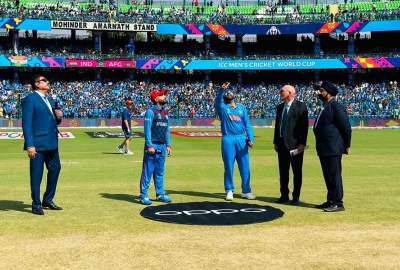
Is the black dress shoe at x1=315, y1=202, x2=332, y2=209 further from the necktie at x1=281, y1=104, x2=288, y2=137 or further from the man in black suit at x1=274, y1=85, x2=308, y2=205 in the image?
the necktie at x1=281, y1=104, x2=288, y2=137

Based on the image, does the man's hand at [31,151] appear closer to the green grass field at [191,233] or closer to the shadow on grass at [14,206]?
the green grass field at [191,233]

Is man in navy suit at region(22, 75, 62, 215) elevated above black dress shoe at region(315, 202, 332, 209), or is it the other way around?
man in navy suit at region(22, 75, 62, 215)

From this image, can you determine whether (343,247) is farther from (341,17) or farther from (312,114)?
(341,17)

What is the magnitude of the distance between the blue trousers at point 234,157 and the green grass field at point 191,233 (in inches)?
18.6

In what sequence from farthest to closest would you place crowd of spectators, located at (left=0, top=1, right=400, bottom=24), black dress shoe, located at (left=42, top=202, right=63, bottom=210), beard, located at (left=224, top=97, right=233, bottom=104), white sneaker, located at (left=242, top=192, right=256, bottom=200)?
1. crowd of spectators, located at (left=0, top=1, right=400, bottom=24)
2. beard, located at (left=224, top=97, right=233, bottom=104)
3. white sneaker, located at (left=242, top=192, right=256, bottom=200)
4. black dress shoe, located at (left=42, top=202, right=63, bottom=210)

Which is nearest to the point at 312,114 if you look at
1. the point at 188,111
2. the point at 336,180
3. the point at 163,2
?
the point at 188,111

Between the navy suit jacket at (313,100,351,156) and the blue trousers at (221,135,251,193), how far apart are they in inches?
67.6

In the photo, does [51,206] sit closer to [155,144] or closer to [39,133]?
[39,133]

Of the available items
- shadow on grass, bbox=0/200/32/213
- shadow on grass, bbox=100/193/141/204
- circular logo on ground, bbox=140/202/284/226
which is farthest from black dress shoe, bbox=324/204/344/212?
shadow on grass, bbox=0/200/32/213

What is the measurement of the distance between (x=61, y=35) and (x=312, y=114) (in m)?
30.5

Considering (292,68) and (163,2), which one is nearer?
(292,68)

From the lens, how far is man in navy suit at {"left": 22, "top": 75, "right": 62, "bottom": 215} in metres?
7.86

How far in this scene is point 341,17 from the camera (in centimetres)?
5609

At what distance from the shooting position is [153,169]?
30.0ft
